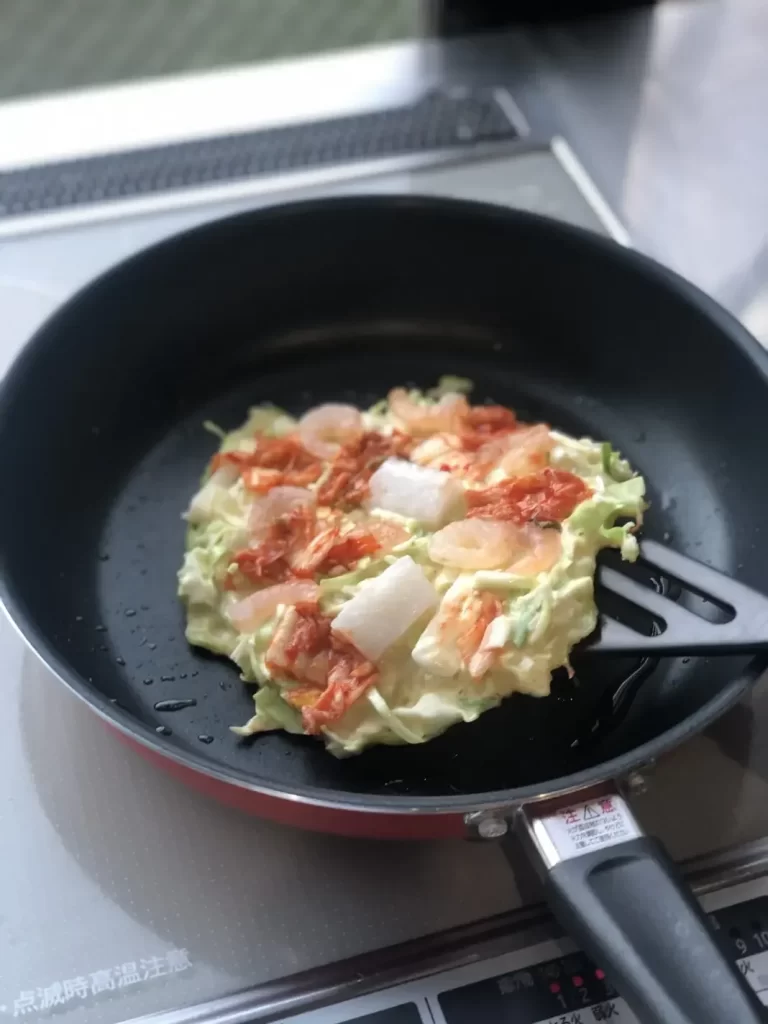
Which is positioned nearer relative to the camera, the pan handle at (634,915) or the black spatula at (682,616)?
the pan handle at (634,915)

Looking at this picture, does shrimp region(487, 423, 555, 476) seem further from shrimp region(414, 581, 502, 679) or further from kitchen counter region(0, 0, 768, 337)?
kitchen counter region(0, 0, 768, 337)

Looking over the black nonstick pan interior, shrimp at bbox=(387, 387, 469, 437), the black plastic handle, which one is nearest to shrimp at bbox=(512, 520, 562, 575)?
the black nonstick pan interior

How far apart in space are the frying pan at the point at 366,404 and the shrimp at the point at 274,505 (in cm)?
11

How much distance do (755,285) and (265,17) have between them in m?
1.66

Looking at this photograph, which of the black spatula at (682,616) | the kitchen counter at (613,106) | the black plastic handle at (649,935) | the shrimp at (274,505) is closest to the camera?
the black plastic handle at (649,935)

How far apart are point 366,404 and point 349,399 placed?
3 centimetres

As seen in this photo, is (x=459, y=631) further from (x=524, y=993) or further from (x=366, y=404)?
(x=366, y=404)

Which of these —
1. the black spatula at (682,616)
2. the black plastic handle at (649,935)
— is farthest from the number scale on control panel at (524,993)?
the black spatula at (682,616)

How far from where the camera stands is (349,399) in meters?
1.29

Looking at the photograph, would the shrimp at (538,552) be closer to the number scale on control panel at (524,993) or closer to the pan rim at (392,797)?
the pan rim at (392,797)

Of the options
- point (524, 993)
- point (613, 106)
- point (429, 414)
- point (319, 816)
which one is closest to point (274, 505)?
point (429, 414)

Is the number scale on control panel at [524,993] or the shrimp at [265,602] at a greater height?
the shrimp at [265,602]

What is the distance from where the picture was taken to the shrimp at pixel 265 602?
99 centimetres

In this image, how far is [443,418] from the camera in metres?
1.19
